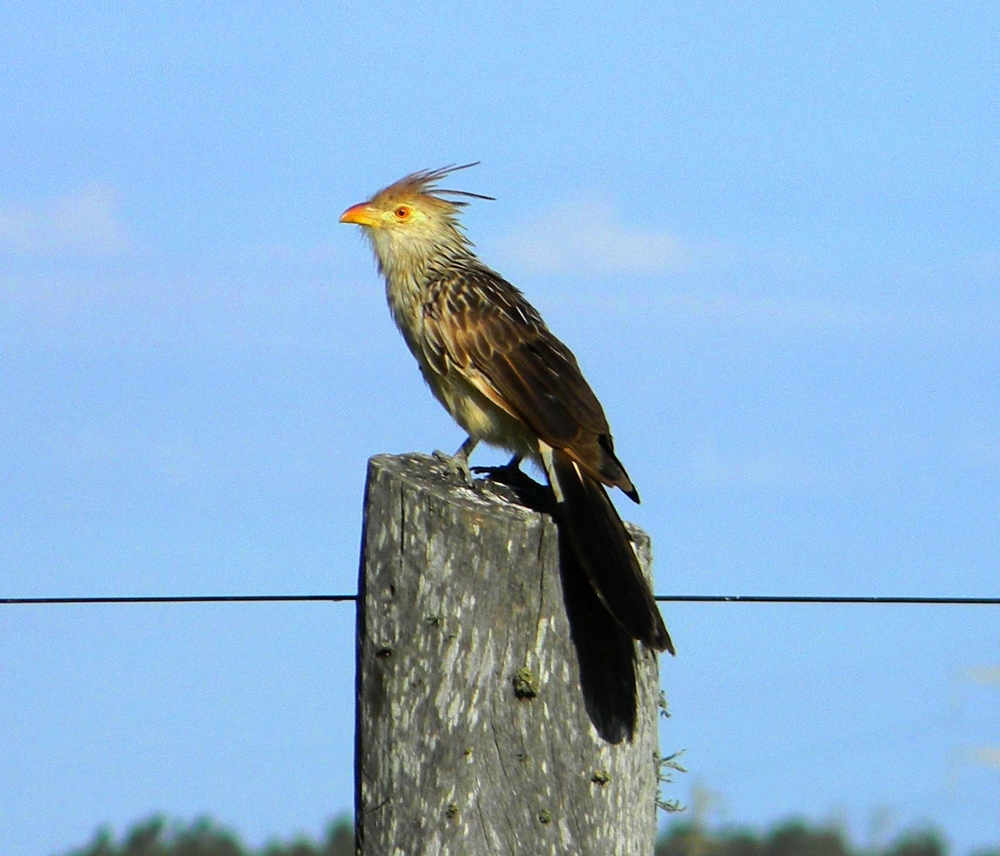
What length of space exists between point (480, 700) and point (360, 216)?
356 cm

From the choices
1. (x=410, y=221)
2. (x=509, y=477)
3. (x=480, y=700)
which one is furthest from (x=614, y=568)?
(x=410, y=221)

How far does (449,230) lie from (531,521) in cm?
319

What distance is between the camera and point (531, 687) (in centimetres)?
293

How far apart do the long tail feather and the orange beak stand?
9.11 feet

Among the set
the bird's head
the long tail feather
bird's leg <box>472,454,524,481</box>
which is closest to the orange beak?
the bird's head

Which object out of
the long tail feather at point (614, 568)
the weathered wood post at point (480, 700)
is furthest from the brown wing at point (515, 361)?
the weathered wood post at point (480, 700)

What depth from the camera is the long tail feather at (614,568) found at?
3.14 m

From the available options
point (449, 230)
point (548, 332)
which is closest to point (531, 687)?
point (548, 332)

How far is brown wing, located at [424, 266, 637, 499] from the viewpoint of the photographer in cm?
418

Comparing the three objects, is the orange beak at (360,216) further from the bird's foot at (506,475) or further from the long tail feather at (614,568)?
the long tail feather at (614,568)

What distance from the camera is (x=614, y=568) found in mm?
3230

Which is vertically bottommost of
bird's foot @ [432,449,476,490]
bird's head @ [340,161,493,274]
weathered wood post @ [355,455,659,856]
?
weathered wood post @ [355,455,659,856]

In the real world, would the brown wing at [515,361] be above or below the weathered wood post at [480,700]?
above

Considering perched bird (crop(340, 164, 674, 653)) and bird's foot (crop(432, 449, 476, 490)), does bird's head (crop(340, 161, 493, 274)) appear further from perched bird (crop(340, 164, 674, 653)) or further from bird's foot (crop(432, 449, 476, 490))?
bird's foot (crop(432, 449, 476, 490))
